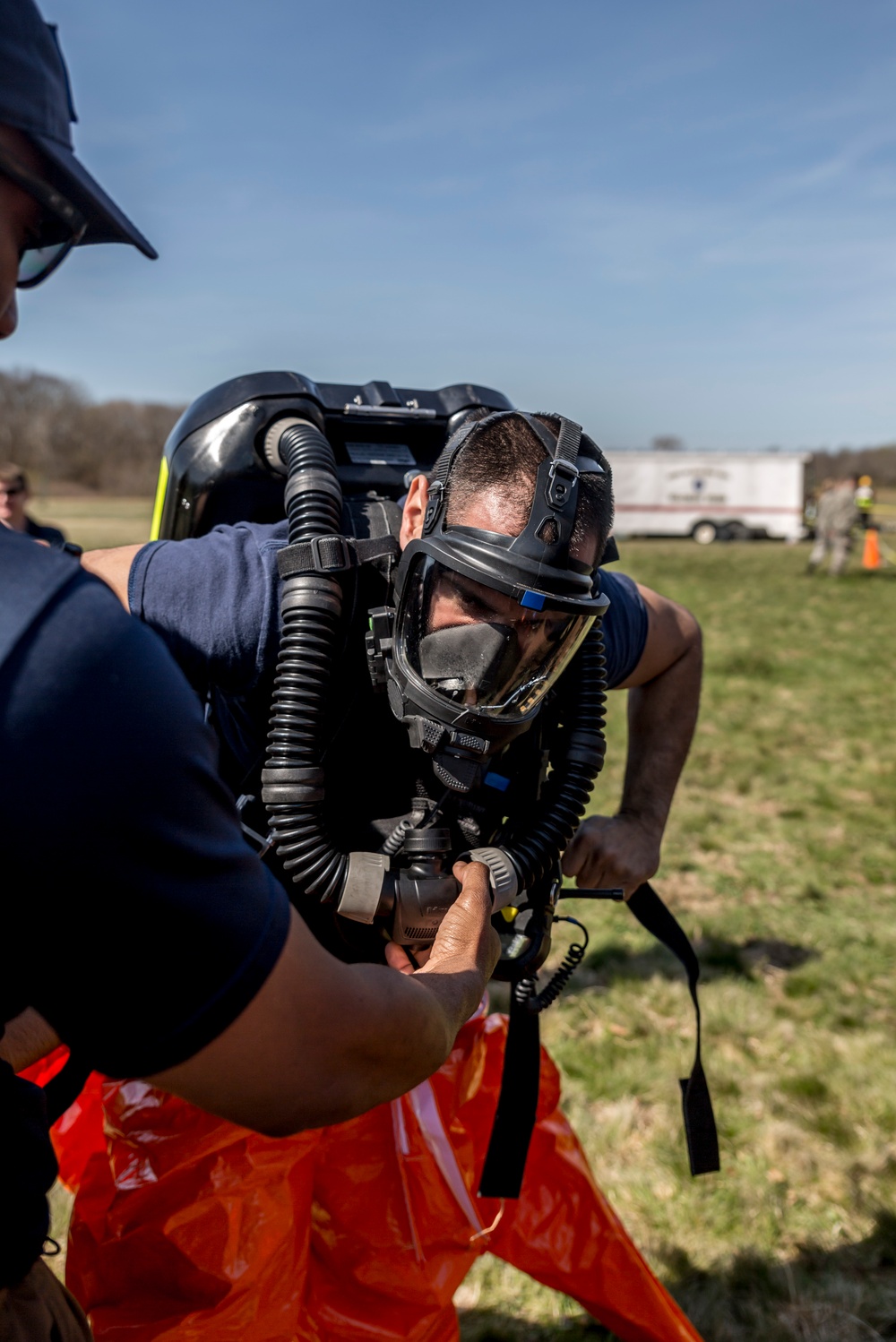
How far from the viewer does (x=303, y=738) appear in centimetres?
189

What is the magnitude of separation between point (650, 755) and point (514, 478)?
1122 mm

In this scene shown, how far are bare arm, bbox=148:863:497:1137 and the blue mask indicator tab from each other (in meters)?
0.82

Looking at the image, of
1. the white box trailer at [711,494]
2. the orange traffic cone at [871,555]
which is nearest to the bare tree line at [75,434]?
the white box trailer at [711,494]

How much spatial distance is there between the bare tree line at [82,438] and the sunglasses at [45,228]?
66395mm

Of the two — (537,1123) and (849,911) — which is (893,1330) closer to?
(537,1123)

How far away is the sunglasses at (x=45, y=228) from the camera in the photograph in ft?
A: 3.74

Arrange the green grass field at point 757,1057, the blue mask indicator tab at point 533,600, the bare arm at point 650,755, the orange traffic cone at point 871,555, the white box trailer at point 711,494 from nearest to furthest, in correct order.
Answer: the blue mask indicator tab at point 533,600
the bare arm at point 650,755
the green grass field at point 757,1057
the orange traffic cone at point 871,555
the white box trailer at point 711,494

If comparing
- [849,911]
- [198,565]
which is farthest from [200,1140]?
[849,911]

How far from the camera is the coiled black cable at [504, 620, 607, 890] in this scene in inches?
81.7

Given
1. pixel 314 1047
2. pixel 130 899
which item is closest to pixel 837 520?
pixel 314 1047

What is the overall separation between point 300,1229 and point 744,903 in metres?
3.42

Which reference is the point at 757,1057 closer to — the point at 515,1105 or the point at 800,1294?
the point at 800,1294

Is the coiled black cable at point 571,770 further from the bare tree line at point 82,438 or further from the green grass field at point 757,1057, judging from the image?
the bare tree line at point 82,438

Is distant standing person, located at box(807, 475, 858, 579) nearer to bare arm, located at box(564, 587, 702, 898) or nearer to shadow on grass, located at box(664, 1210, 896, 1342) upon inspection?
bare arm, located at box(564, 587, 702, 898)
